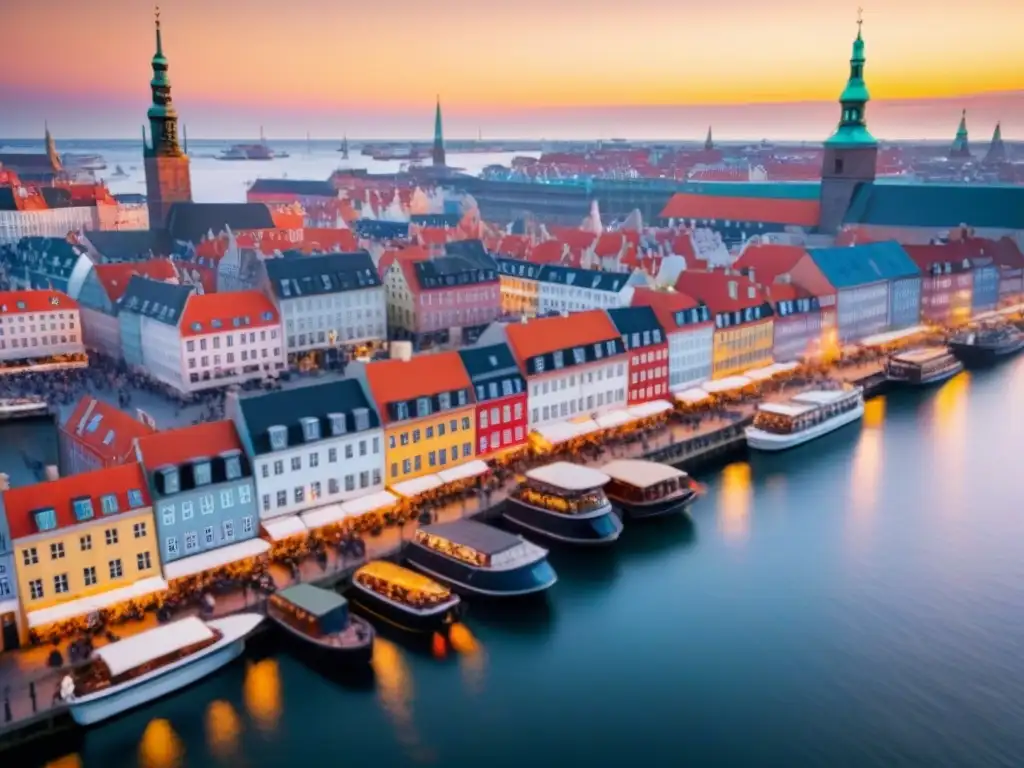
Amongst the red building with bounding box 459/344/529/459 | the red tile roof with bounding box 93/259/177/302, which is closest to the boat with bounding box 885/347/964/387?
the red building with bounding box 459/344/529/459

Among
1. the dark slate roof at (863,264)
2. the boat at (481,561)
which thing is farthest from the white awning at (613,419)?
the dark slate roof at (863,264)

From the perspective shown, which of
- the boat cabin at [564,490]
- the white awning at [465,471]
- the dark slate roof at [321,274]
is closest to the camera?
the boat cabin at [564,490]

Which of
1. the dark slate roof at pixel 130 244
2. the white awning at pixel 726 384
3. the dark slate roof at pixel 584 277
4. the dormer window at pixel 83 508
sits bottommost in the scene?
the white awning at pixel 726 384

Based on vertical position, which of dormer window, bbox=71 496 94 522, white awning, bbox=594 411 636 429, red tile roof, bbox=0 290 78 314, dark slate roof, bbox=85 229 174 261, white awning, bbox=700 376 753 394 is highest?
dark slate roof, bbox=85 229 174 261

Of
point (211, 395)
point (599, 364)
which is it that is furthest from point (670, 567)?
point (211, 395)

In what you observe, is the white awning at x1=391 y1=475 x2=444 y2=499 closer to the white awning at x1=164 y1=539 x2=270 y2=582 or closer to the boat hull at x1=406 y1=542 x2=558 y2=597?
the boat hull at x1=406 y1=542 x2=558 y2=597

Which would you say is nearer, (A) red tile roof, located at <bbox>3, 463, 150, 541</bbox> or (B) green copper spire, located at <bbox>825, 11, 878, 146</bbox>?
(A) red tile roof, located at <bbox>3, 463, 150, 541</bbox>

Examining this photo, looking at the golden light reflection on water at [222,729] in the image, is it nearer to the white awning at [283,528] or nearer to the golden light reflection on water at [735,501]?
the white awning at [283,528]

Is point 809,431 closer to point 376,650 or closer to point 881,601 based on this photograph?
point 881,601
